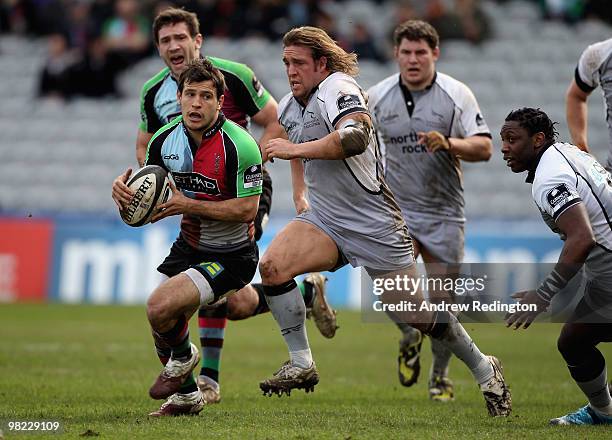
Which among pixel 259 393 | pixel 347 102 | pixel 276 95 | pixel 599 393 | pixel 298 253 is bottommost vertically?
pixel 259 393

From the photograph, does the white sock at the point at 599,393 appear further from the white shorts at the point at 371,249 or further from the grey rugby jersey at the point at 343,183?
the grey rugby jersey at the point at 343,183

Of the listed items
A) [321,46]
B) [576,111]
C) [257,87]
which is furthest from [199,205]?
[576,111]

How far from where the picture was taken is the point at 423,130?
873cm

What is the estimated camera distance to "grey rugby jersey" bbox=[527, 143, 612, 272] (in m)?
5.95

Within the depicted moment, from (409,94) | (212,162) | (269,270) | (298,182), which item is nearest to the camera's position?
(212,162)

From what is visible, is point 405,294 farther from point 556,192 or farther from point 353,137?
point 556,192

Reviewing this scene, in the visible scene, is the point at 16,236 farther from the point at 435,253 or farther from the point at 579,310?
the point at 579,310

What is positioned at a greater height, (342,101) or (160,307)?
(342,101)

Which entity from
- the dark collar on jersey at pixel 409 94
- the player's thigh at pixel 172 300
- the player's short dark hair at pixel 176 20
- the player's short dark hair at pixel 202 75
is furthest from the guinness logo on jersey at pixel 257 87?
the player's thigh at pixel 172 300

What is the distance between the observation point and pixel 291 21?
21516mm

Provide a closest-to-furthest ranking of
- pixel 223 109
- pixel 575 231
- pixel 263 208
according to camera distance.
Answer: pixel 575 231 → pixel 223 109 → pixel 263 208

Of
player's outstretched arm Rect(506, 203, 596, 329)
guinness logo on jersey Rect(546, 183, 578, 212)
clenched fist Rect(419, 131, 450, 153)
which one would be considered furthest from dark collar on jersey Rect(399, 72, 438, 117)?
player's outstretched arm Rect(506, 203, 596, 329)

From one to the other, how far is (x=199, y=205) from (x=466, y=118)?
2.88 metres

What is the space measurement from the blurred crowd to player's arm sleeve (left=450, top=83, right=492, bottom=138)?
41.2 ft
